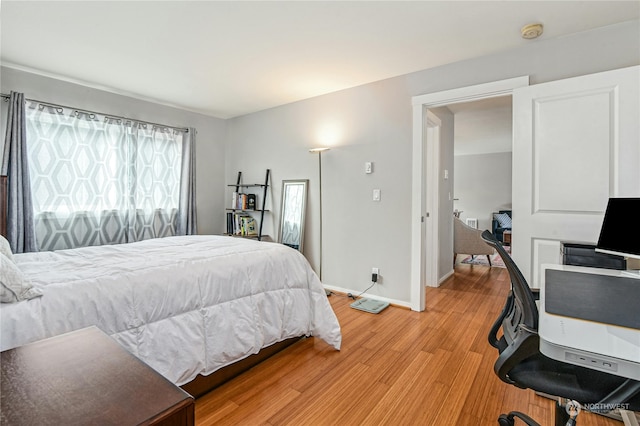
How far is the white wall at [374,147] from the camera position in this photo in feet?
8.04

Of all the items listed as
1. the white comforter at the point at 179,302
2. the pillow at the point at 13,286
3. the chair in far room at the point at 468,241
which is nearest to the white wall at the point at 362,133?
the chair in far room at the point at 468,241

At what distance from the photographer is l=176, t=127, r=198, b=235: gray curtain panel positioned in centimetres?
429

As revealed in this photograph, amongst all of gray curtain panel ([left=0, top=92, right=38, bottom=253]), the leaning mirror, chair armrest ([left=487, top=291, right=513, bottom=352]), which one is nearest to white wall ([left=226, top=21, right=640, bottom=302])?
the leaning mirror

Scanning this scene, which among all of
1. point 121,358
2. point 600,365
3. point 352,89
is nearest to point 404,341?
point 600,365

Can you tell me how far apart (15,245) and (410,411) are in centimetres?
368

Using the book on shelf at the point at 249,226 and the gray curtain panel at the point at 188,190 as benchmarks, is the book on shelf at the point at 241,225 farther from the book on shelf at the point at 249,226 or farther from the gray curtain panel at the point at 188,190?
the gray curtain panel at the point at 188,190

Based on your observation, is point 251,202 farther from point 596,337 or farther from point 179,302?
point 596,337

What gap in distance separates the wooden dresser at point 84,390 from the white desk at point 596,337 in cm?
99

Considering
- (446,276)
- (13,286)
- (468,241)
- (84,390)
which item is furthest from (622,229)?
(468,241)

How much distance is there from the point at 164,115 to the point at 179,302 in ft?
11.1

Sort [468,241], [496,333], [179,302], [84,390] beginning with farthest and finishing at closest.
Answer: [468,241] < [179,302] < [496,333] < [84,390]

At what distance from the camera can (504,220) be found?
24.4 feet

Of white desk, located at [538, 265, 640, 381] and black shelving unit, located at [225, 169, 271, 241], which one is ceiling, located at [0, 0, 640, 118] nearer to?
black shelving unit, located at [225, 169, 271, 241]

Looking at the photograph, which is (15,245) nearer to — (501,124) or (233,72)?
(233,72)
